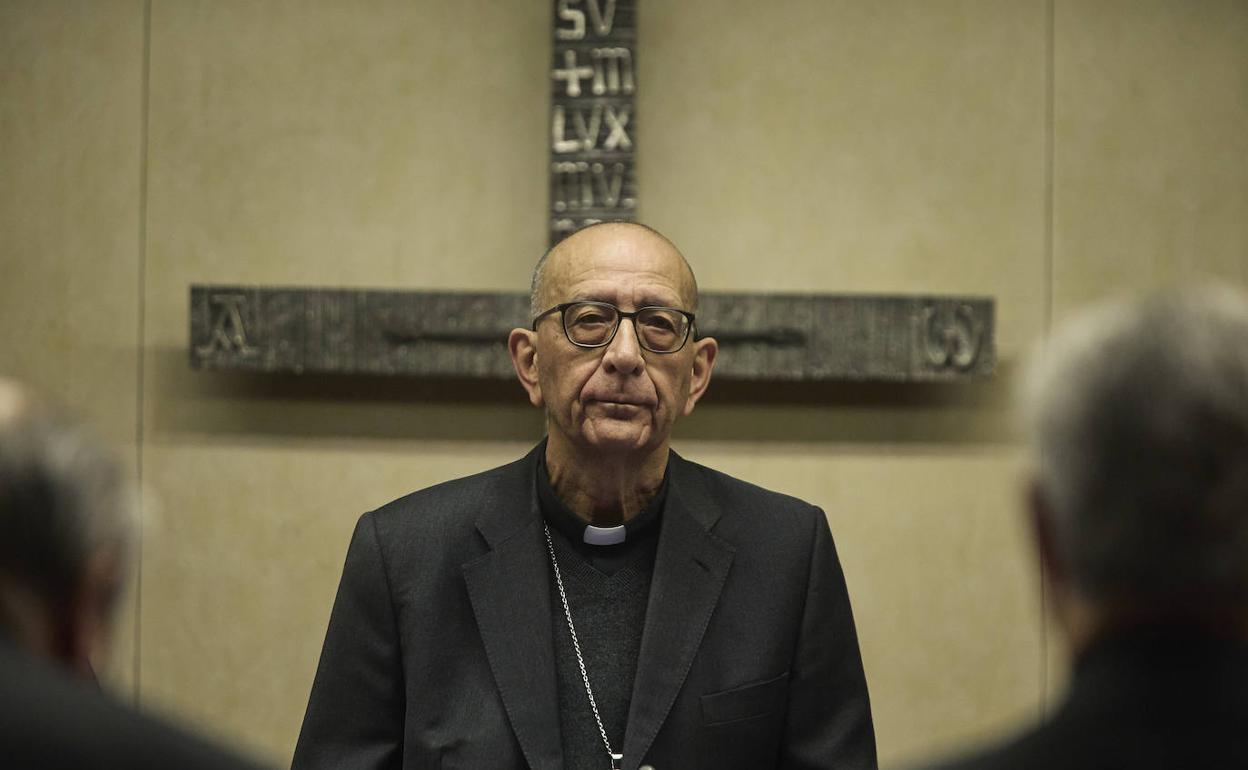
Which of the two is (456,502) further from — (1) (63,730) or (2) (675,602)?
(1) (63,730)

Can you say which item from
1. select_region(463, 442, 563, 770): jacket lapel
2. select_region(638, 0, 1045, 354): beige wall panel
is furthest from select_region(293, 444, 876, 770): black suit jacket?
select_region(638, 0, 1045, 354): beige wall panel

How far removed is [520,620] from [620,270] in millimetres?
593

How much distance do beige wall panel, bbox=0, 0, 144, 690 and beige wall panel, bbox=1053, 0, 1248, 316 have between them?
2458 millimetres

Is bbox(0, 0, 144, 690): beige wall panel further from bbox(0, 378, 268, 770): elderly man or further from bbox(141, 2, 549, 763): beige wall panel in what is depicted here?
bbox(0, 378, 268, 770): elderly man

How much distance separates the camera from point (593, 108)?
2982 mm

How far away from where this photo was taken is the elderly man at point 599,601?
6.10 ft

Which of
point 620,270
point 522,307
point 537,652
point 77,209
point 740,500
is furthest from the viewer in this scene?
point 77,209

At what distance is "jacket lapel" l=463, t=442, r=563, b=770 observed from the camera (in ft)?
5.95

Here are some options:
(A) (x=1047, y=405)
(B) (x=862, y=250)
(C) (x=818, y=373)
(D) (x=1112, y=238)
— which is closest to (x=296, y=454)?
(C) (x=818, y=373)

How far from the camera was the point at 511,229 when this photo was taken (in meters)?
3.14

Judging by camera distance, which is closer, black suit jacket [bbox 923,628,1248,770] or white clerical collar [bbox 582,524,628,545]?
black suit jacket [bbox 923,628,1248,770]

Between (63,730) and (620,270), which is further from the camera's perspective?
(620,270)

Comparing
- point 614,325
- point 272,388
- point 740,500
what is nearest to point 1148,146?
point 740,500

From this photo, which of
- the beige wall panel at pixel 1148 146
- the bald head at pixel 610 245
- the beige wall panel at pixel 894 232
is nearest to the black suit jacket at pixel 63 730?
the bald head at pixel 610 245
